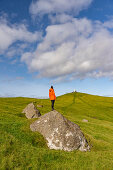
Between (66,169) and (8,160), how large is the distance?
3.68 meters

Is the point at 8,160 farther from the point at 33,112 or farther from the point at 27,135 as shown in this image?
the point at 33,112

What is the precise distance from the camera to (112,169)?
998 cm

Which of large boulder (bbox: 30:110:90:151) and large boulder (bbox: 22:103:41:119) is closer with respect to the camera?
large boulder (bbox: 30:110:90:151)

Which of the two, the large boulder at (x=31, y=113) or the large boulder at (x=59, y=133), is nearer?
the large boulder at (x=59, y=133)

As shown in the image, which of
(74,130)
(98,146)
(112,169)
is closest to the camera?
(112,169)

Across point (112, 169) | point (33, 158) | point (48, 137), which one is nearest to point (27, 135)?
point (48, 137)

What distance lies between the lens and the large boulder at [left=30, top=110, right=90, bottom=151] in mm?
14341

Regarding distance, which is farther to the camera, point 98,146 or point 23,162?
point 98,146

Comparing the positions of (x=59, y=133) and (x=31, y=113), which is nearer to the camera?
(x=59, y=133)

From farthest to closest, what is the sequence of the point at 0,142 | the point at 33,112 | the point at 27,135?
the point at 33,112
the point at 27,135
the point at 0,142

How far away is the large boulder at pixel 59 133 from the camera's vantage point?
14341mm

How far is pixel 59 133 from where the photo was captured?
14.9m

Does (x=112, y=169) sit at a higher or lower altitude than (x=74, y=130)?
lower

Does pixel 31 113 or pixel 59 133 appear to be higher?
pixel 31 113
